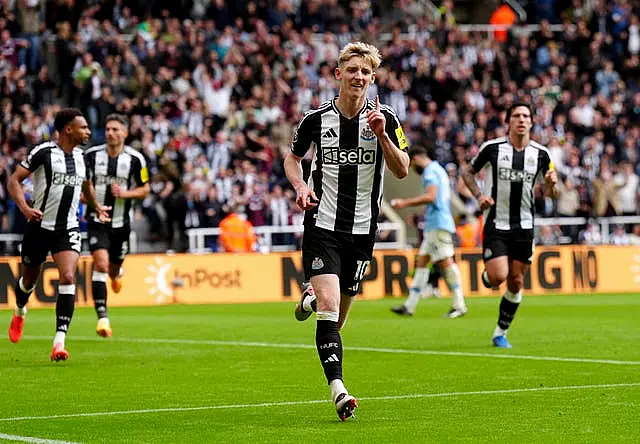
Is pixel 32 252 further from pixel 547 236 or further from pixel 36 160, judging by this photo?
pixel 547 236

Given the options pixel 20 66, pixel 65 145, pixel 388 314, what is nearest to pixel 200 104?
pixel 20 66

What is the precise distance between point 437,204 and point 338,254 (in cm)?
1155

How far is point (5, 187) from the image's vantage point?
27.6 m

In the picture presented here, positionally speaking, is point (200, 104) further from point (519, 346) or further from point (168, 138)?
point (519, 346)

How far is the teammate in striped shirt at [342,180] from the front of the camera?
347 inches

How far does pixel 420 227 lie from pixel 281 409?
809 inches

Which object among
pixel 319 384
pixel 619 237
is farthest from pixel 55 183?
pixel 619 237

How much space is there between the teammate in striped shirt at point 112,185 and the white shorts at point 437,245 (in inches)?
206

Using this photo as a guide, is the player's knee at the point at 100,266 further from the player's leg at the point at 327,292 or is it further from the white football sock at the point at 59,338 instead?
the player's leg at the point at 327,292

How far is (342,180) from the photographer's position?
9.14m

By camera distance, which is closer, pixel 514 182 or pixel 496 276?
pixel 496 276

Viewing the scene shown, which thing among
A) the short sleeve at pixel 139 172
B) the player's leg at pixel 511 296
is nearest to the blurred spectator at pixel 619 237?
the short sleeve at pixel 139 172

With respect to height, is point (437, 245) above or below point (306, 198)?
below

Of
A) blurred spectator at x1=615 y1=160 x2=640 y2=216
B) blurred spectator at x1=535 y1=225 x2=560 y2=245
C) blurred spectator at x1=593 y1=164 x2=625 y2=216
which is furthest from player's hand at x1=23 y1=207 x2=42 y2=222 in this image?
blurred spectator at x1=615 y1=160 x2=640 y2=216
